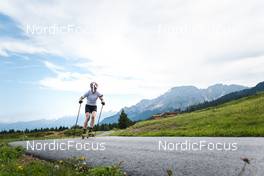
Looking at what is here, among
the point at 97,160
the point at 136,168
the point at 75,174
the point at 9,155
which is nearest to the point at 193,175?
the point at 136,168

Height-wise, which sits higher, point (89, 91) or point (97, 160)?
point (89, 91)

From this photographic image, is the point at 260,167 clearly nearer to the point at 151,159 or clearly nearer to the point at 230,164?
the point at 230,164

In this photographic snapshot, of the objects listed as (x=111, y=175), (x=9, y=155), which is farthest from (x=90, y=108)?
(x=111, y=175)

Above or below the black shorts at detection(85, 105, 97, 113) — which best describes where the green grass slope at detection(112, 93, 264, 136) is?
below

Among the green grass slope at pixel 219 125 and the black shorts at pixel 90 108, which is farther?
the green grass slope at pixel 219 125

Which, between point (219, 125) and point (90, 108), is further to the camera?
point (219, 125)

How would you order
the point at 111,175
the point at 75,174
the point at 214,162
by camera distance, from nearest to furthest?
the point at 111,175, the point at 75,174, the point at 214,162

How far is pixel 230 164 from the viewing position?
8117mm

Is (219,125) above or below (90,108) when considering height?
below

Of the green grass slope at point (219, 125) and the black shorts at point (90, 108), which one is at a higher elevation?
the black shorts at point (90, 108)

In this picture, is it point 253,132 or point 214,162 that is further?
point 253,132

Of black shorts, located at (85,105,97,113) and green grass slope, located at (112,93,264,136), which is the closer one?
black shorts, located at (85,105,97,113)

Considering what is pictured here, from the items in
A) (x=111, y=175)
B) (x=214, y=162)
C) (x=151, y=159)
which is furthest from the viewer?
(x=151, y=159)

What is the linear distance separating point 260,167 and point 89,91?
54.9ft
